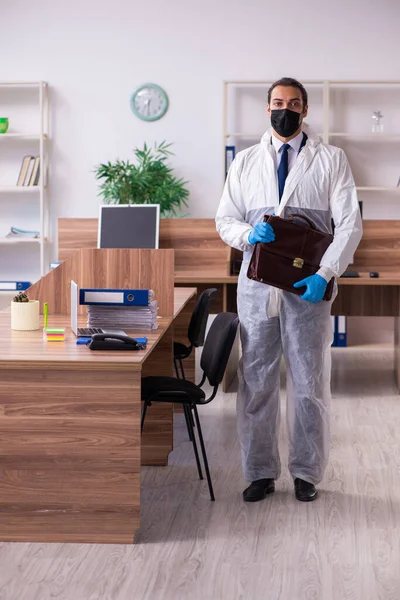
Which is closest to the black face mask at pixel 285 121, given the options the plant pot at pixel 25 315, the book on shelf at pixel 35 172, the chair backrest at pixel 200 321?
the plant pot at pixel 25 315

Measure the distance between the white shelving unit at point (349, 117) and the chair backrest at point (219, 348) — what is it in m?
3.84

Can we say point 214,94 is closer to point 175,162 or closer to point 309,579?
point 175,162

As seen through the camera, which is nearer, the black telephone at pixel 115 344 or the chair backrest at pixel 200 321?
the black telephone at pixel 115 344

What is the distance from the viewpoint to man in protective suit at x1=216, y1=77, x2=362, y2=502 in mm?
3166

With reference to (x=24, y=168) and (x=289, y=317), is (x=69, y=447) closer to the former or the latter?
(x=289, y=317)

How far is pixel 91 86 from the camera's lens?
23.6 feet

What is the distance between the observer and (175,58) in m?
7.12

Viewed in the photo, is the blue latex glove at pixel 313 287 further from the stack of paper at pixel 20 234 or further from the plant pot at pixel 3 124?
the plant pot at pixel 3 124

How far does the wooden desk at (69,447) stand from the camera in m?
2.70

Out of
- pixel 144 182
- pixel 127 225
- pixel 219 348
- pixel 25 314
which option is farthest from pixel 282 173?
pixel 144 182

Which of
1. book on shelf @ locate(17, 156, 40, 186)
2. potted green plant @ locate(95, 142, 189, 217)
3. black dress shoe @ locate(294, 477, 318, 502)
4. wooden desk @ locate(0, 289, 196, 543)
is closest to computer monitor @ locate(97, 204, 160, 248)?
potted green plant @ locate(95, 142, 189, 217)

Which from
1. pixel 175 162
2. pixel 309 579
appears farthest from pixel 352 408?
pixel 175 162

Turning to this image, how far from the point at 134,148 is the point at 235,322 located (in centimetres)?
431

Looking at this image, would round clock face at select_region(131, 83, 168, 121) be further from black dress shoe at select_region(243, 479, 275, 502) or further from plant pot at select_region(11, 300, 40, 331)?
black dress shoe at select_region(243, 479, 275, 502)
